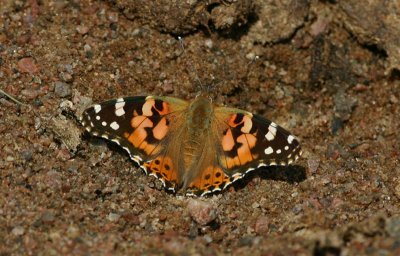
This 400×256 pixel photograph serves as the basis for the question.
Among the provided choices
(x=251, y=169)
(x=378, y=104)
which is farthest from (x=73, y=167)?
(x=378, y=104)

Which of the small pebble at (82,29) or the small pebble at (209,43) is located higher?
the small pebble at (209,43)

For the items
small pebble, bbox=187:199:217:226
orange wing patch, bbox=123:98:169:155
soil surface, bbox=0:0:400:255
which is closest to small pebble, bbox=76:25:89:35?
soil surface, bbox=0:0:400:255

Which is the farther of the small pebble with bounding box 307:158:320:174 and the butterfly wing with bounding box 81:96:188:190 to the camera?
the small pebble with bounding box 307:158:320:174

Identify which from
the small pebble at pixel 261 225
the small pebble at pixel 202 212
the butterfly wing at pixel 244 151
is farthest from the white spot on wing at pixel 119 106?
the small pebble at pixel 261 225

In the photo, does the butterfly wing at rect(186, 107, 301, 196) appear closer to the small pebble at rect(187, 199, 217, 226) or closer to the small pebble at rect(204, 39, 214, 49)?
the small pebble at rect(187, 199, 217, 226)

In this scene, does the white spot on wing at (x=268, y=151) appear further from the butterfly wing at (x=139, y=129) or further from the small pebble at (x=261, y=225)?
the butterfly wing at (x=139, y=129)

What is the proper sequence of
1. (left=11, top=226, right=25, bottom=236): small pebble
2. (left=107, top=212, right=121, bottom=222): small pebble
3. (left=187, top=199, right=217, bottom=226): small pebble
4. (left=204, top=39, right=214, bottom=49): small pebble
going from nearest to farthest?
(left=11, top=226, right=25, bottom=236): small pebble < (left=107, top=212, right=121, bottom=222): small pebble < (left=187, top=199, right=217, bottom=226): small pebble < (left=204, top=39, right=214, bottom=49): small pebble

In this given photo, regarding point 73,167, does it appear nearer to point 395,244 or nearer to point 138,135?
point 138,135
